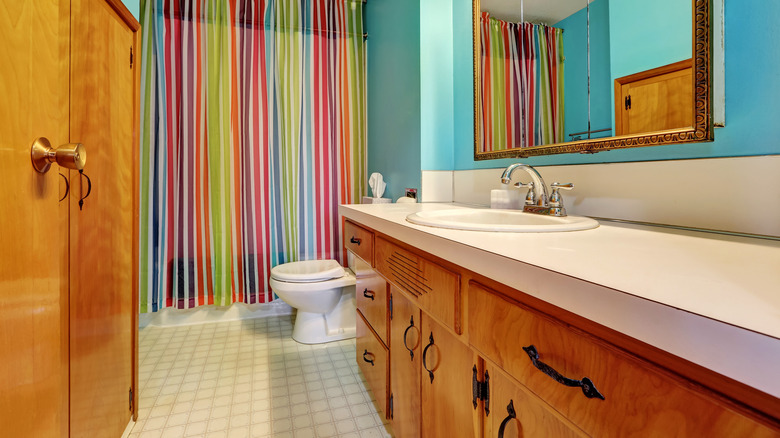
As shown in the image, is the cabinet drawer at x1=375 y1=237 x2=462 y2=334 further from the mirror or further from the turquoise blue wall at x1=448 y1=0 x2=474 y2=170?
the turquoise blue wall at x1=448 y1=0 x2=474 y2=170

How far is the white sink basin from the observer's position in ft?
2.70

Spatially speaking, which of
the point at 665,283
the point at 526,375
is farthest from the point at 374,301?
the point at 665,283

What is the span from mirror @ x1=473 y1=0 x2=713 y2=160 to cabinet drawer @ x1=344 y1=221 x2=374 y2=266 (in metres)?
0.64

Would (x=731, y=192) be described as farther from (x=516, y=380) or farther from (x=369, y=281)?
(x=369, y=281)

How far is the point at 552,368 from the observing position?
513 millimetres

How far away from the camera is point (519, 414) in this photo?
2.10 ft

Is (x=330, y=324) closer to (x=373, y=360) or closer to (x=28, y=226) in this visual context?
(x=373, y=360)

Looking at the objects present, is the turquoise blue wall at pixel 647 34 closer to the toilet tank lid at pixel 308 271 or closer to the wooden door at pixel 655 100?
the wooden door at pixel 655 100

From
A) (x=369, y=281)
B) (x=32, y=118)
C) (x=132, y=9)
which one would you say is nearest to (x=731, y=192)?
(x=369, y=281)

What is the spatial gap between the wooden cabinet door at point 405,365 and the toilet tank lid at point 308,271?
3.24 feet

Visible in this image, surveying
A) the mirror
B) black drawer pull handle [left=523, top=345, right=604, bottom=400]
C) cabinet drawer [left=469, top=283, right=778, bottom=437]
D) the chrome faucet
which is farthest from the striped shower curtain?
black drawer pull handle [left=523, top=345, right=604, bottom=400]

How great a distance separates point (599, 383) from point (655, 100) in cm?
77

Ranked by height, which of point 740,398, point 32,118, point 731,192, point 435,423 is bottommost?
point 435,423

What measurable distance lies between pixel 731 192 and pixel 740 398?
62 centimetres
